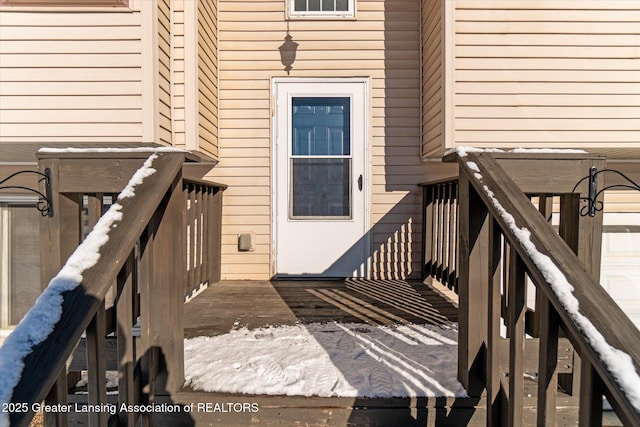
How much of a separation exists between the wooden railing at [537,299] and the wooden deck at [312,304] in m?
0.83

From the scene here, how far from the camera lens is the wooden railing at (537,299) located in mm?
781

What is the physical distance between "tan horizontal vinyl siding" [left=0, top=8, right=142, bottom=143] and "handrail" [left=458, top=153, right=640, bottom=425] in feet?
8.21

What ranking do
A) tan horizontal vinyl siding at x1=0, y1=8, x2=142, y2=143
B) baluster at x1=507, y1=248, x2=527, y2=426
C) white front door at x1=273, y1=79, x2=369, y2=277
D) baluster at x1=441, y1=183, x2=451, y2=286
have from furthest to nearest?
white front door at x1=273, y1=79, x2=369, y2=277 < baluster at x1=441, y1=183, x2=451, y2=286 < tan horizontal vinyl siding at x1=0, y1=8, x2=142, y2=143 < baluster at x1=507, y1=248, x2=527, y2=426

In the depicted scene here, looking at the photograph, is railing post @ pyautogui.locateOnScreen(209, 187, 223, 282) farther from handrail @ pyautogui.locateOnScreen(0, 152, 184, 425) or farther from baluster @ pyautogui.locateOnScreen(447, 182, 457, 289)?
baluster @ pyautogui.locateOnScreen(447, 182, 457, 289)

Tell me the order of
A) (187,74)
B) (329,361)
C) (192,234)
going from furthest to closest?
(187,74)
(192,234)
(329,361)

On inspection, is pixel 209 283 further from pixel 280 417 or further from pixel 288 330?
pixel 280 417

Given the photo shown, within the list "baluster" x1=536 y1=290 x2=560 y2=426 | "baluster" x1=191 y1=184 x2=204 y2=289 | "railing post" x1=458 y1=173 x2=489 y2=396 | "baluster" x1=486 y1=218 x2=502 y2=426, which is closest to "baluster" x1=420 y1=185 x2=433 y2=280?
"railing post" x1=458 y1=173 x2=489 y2=396

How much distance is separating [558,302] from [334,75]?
309cm

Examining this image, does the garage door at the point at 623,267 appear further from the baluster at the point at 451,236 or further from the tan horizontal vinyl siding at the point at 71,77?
the tan horizontal vinyl siding at the point at 71,77

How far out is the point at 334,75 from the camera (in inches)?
136

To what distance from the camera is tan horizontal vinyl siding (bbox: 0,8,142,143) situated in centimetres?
253

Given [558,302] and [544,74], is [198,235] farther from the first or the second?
[544,74]

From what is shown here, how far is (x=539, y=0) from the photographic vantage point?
2779mm

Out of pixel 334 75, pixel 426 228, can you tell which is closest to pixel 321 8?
pixel 334 75
